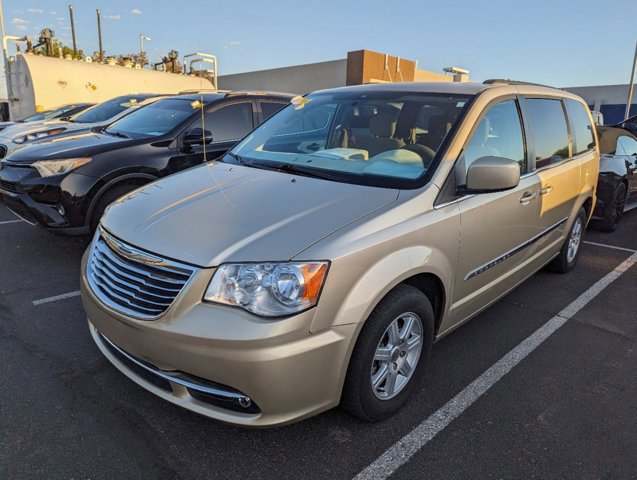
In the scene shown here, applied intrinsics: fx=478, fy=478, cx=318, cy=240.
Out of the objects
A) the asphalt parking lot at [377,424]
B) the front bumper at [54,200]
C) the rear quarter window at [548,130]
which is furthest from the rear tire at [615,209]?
the front bumper at [54,200]

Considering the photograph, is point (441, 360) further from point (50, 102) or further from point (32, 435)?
point (50, 102)

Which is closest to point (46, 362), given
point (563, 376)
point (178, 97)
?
point (563, 376)

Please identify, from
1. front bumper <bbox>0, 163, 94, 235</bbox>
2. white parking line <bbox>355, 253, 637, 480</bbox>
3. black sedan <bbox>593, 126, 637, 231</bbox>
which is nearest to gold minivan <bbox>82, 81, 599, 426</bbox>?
white parking line <bbox>355, 253, 637, 480</bbox>

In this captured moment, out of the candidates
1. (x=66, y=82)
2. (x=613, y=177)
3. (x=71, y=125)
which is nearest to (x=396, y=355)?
(x=613, y=177)

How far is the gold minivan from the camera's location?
81.7 inches

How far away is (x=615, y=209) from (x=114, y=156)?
662 centimetres

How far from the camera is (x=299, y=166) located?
3133mm

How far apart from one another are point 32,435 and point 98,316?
2.17 ft

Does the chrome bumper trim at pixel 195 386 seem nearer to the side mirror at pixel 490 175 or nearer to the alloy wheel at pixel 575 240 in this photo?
the side mirror at pixel 490 175

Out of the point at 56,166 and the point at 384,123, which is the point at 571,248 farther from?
the point at 56,166

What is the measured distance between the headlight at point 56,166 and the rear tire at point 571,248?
4913mm

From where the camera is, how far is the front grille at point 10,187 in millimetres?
4797

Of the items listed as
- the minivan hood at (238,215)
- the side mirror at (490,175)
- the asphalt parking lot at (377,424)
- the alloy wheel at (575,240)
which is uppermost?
the side mirror at (490,175)

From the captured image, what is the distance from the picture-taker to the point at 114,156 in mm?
4996
